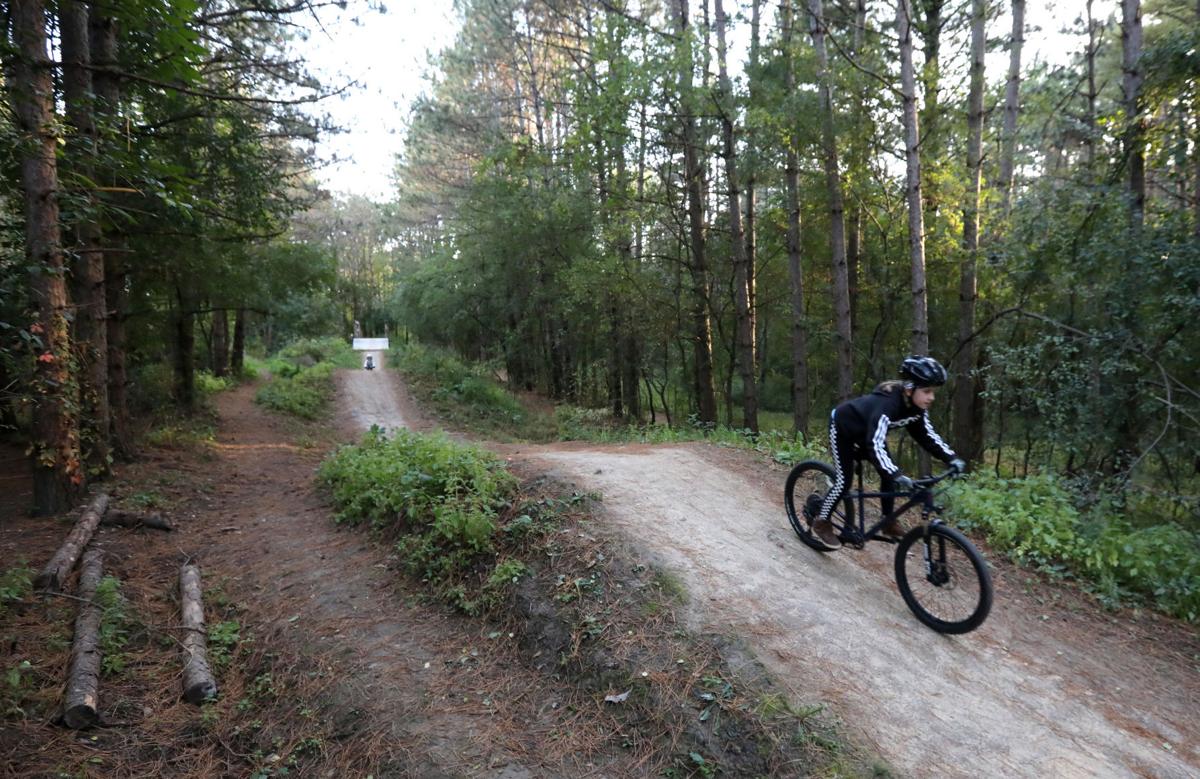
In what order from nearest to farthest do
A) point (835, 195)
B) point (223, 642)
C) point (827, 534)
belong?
point (223, 642), point (827, 534), point (835, 195)

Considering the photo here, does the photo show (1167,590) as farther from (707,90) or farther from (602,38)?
(602,38)

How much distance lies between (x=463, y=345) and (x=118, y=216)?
2608 centimetres

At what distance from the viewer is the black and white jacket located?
15.6 ft

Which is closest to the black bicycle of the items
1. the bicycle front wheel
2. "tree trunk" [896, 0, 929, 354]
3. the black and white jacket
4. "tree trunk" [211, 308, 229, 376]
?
the bicycle front wheel

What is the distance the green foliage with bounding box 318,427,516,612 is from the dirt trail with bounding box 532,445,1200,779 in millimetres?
1171

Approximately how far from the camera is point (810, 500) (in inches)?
225

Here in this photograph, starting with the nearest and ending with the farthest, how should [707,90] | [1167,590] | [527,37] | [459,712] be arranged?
[459,712] → [1167,590] → [707,90] → [527,37]

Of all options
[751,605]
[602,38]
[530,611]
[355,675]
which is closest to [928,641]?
[751,605]

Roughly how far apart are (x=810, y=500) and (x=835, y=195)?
8.60 m

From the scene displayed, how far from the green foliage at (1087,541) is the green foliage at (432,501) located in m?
5.08

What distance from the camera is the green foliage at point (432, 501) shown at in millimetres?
5582

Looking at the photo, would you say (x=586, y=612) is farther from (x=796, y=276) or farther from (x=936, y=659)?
(x=796, y=276)

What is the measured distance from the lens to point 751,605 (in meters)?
4.53

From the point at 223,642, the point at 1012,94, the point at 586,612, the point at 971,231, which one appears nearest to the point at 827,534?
the point at 586,612
